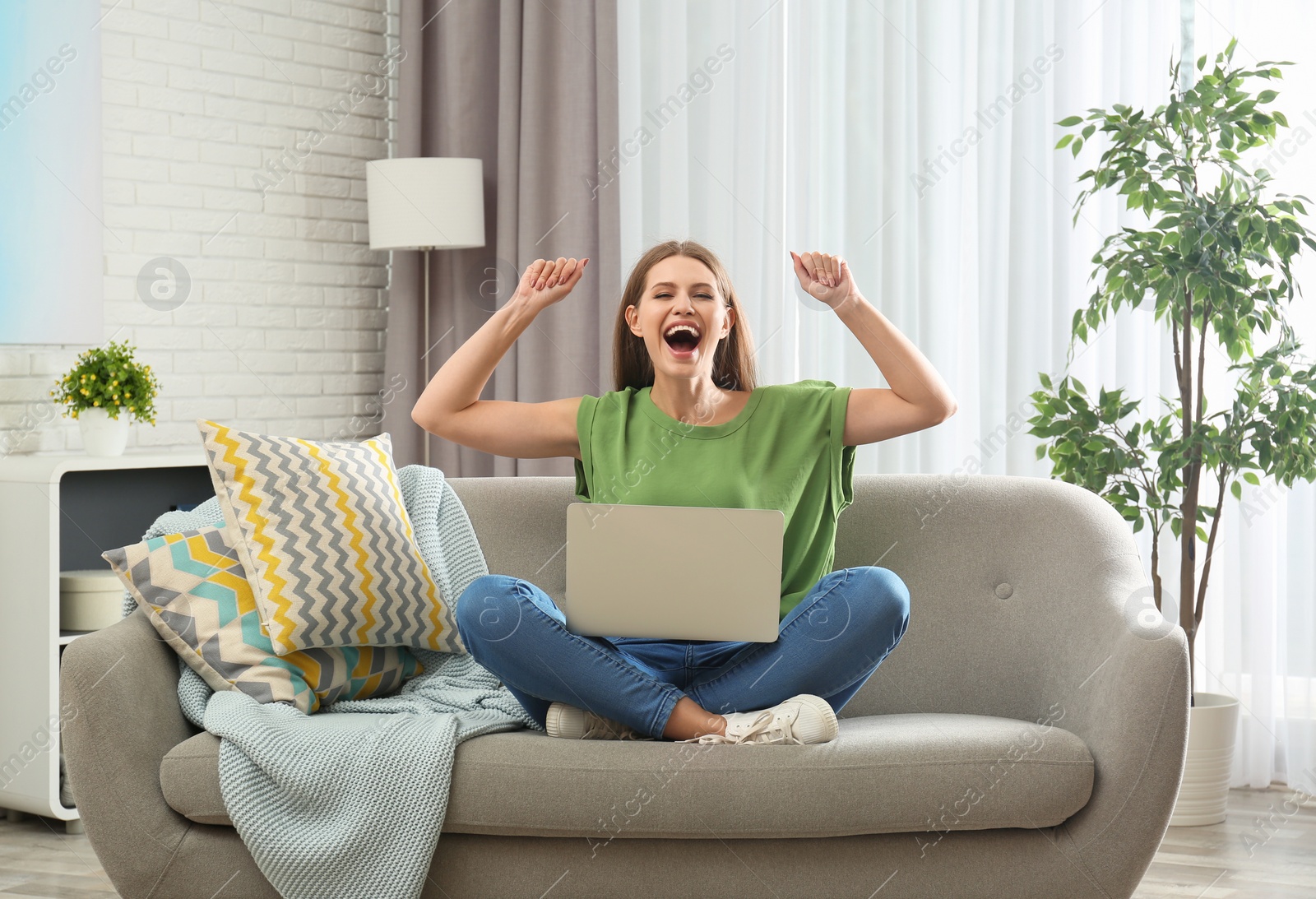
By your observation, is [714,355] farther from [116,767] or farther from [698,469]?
[116,767]

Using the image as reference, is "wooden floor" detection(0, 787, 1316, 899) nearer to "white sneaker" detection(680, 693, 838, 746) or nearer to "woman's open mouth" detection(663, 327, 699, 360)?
"white sneaker" detection(680, 693, 838, 746)

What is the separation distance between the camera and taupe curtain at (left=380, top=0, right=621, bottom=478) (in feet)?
11.7

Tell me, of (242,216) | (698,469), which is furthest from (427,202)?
(698,469)

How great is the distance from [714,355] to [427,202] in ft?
5.11

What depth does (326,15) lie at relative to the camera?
3822mm

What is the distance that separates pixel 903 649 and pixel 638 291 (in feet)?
2.44

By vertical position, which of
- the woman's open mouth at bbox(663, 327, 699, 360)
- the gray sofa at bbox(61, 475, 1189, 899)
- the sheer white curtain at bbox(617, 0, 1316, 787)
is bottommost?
the gray sofa at bbox(61, 475, 1189, 899)

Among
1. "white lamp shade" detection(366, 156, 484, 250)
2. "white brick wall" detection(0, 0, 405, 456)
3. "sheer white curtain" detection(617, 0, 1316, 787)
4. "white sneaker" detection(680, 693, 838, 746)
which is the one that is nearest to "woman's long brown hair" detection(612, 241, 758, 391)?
"white sneaker" detection(680, 693, 838, 746)

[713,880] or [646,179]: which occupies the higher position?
[646,179]

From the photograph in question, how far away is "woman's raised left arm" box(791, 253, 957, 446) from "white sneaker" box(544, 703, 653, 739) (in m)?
0.61

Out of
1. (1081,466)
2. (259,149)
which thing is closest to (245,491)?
(1081,466)

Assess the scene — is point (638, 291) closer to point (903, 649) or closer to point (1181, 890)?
point (903, 649)

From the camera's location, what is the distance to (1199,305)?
2666mm

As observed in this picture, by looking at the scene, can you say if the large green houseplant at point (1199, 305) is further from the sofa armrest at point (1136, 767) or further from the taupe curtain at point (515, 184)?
the taupe curtain at point (515, 184)
